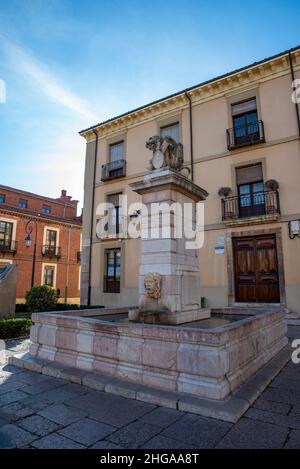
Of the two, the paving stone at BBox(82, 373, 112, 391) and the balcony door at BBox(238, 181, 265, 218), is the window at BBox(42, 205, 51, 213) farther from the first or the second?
the paving stone at BBox(82, 373, 112, 391)

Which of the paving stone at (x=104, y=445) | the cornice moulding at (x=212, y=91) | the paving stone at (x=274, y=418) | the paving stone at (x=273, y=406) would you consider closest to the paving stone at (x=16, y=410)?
the paving stone at (x=104, y=445)

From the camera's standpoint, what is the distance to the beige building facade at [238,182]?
10.2m

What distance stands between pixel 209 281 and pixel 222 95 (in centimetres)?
797

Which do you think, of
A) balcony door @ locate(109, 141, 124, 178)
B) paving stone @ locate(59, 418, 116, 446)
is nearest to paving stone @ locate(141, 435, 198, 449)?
paving stone @ locate(59, 418, 116, 446)

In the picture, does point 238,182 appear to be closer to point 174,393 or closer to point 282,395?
point 282,395

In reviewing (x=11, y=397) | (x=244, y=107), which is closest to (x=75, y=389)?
(x=11, y=397)

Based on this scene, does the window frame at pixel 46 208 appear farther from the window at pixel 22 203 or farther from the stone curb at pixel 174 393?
the stone curb at pixel 174 393

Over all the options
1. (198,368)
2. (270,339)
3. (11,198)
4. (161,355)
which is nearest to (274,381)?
(270,339)

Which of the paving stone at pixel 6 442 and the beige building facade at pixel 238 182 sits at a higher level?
the beige building facade at pixel 238 182

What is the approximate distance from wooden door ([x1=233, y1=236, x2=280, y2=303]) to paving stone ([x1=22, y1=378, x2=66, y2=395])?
8.41 m

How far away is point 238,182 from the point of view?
37.7ft

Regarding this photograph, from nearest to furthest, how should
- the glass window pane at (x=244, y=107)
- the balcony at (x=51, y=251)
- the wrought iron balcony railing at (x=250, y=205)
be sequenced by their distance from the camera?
1. the wrought iron balcony railing at (x=250, y=205)
2. the glass window pane at (x=244, y=107)
3. the balcony at (x=51, y=251)

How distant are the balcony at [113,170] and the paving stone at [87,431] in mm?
12993
